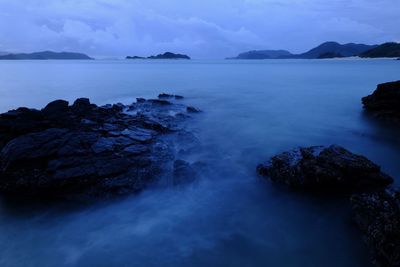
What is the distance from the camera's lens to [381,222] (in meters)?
7.83

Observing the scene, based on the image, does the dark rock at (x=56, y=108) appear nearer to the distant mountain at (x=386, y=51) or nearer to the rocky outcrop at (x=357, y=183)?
the rocky outcrop at (x=357, y=183)

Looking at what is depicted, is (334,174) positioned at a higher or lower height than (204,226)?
higher

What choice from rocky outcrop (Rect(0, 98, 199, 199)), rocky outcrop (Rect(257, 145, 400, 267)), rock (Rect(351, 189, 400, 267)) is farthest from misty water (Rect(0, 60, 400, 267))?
rocky outcrop (Rect(0, 98, 199, 199))

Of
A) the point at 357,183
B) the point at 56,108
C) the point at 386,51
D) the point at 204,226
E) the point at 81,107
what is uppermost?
the point at 386,51

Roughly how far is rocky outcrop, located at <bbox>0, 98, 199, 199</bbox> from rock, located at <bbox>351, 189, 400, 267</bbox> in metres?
7.08

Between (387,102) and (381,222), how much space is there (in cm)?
1699

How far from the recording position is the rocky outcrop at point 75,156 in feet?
36.3

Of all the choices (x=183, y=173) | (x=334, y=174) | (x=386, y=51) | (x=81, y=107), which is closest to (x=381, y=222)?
(x=334, y=174)

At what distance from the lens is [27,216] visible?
32.1 feet

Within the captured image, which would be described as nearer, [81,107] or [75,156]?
[75,156]

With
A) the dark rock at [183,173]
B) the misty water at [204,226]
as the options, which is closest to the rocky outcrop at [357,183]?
the misty water at [204,226]

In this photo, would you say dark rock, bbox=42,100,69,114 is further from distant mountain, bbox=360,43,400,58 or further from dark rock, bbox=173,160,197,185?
distant mountain, bbox=360,43,400,58

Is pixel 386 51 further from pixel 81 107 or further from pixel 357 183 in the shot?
pixel 357 183

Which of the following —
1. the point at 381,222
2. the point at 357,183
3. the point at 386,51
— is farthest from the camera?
the point at 386,51
